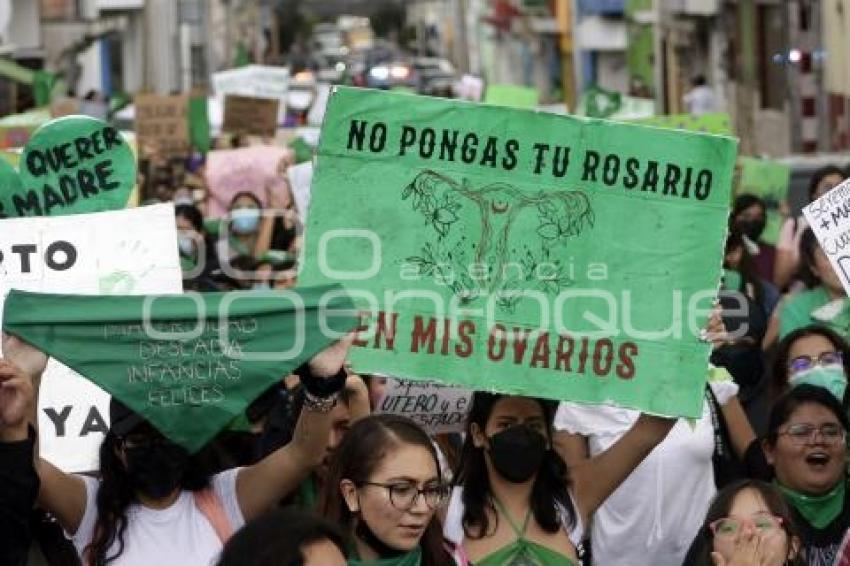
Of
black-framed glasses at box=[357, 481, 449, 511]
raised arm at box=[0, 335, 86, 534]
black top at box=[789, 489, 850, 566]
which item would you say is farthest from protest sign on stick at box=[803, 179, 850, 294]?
raised arm at box=[0, 335, 86, 534]

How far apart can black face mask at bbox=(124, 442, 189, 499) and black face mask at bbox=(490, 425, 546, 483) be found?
932 mm

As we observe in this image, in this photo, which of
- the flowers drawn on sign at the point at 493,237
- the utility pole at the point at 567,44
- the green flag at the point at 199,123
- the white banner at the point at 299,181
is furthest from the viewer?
the utility pole at the point at 567,44

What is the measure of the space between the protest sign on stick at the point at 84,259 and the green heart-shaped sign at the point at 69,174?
524 millimetres

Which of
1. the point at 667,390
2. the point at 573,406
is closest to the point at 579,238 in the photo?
the point at 667,390

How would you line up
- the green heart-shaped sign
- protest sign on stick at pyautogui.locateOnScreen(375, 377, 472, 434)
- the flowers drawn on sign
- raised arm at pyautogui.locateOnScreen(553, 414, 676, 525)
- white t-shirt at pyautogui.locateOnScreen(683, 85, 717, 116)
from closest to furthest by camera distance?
1. raised arm at pyautogui.locateOnScreen(553, 414, 676, 525)
2. the flowers drawn on sign
3. protest sign on stick at pyautogui.locateOnScreen(375, 377, 472, 434)
4. the green heart-shaped sign
5. white t-shirt at pyautogui.locateOnScreen(683, 85, 717, 116)

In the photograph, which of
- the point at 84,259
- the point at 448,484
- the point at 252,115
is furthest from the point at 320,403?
the point at 252,115

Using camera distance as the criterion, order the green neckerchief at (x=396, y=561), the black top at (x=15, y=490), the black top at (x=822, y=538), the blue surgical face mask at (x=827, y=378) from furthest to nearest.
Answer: the blue surgical face mask at (x=827, y=378) < the black top at (x=822, y=538) < the green neckerchief at (x=396, y=561) < the black top at (x=15, y=490)

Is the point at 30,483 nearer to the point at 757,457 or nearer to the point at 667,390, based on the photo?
the point at 667,390

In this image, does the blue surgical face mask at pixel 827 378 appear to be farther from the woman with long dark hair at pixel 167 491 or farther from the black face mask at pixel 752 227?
the black face mask at pixel 752 227

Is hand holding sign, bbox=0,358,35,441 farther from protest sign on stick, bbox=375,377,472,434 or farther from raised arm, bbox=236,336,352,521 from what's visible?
protest sign on stick, bbox=375,377,472,434

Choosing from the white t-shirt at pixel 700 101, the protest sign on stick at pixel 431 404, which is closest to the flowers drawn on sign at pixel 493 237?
the protest sign on stick at pixel 431 404

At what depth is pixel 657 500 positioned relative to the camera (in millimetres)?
7723

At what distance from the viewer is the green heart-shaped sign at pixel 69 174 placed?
25.8ft

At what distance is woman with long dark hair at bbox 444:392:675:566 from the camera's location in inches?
257
